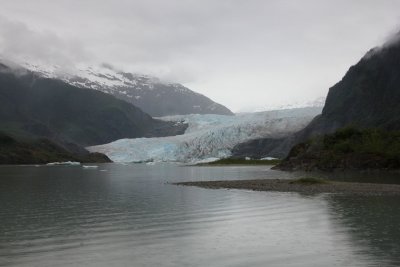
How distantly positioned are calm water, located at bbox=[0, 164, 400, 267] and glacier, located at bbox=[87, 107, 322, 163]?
122764 mm

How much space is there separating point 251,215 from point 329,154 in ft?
226

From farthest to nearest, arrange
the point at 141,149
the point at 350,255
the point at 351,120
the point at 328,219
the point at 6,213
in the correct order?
the point at 141,149 < the point at 351,120 < the point at 6,213 < the point at 328,219 < the point at 350,255

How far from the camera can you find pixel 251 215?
89.5ft

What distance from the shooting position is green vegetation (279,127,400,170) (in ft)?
278

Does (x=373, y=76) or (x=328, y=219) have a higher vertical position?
(x=373, y=76)

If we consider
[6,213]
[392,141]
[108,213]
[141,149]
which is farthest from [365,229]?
[141,149]

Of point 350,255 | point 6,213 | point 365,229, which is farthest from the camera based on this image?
point 6,213

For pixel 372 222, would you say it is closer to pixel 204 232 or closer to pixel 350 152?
pixel 204 232

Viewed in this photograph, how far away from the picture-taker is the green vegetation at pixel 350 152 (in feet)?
278

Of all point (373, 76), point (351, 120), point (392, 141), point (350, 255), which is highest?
point (373, 76)

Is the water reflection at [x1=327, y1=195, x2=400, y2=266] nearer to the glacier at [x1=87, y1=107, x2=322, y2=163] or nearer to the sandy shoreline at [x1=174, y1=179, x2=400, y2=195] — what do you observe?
the sandy shoreline at [x1=174, y1=179, x2=400, y2=195]

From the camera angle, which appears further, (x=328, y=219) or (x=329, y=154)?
(x=329, y=154)

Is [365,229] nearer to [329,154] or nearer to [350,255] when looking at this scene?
[350,255]

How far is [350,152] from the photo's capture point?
9181 cm
